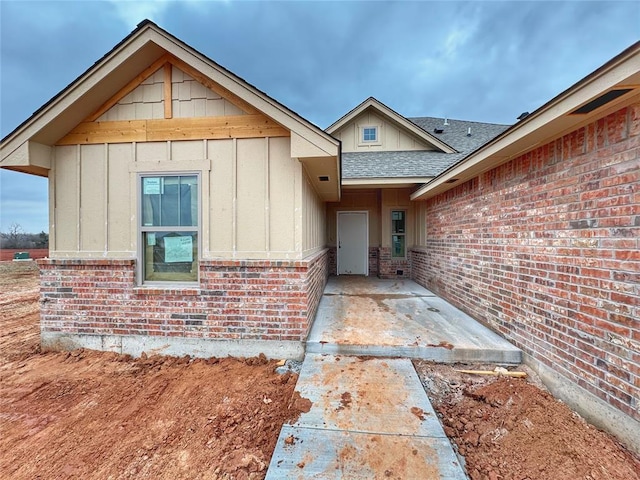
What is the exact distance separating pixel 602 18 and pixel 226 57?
25.9m

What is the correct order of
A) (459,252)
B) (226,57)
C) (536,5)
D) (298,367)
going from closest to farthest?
(298,367) < (459,252) < (536,5) < (226,57)

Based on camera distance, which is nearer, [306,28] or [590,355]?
[590,355]

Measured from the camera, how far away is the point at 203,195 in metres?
3.65

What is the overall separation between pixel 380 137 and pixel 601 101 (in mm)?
7979

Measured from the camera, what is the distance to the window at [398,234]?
8758 millimetres

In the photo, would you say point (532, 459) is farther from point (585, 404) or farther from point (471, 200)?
point (471, 200)

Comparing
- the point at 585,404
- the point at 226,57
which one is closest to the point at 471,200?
the point at 585,404

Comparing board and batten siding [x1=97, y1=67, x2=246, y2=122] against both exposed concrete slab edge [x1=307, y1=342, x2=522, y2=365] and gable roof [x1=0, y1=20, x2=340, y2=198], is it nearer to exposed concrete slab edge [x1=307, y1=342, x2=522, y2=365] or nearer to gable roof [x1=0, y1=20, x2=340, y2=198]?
gable roof [x1=0, y1=20, x2=340, y2=198]

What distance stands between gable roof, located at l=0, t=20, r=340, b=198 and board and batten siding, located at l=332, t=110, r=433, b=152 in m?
6.69

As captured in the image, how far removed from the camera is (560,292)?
2.78 meters

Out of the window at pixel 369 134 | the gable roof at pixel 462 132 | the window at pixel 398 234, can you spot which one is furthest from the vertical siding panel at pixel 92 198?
the gable roof at pixel 462 132

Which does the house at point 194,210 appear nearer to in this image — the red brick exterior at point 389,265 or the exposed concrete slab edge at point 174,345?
the exposed concrete slab edge at point 174,345

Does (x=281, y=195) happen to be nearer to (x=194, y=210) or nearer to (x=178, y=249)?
(x=194, y=210)

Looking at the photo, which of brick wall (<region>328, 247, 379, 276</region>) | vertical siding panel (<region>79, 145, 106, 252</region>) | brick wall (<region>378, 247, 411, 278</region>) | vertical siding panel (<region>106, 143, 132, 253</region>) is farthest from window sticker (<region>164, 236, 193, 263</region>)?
brick wall (<region>378, 247, 411, 278</region>)
